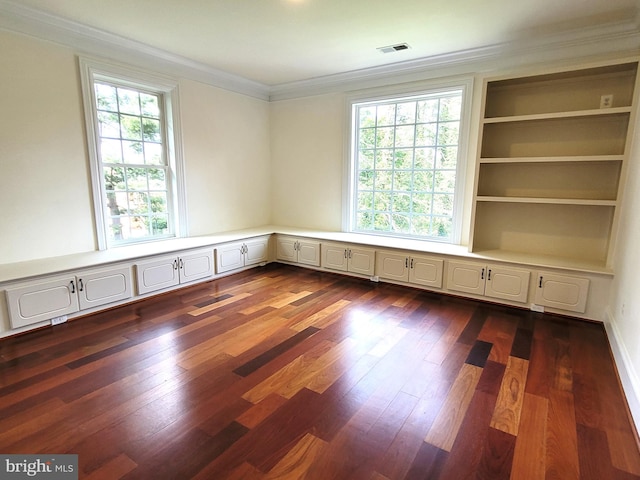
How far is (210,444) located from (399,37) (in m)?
3.70

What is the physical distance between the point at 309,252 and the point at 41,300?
3003 mm

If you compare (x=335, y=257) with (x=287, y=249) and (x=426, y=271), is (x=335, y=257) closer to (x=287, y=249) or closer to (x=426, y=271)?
(x=287, y=249)

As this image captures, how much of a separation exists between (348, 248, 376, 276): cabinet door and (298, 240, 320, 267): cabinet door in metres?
0.51

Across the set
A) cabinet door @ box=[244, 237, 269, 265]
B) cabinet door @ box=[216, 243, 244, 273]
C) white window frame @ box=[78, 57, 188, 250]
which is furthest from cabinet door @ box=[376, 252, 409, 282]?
white window frame @ box=[78, 57, 188, 250]

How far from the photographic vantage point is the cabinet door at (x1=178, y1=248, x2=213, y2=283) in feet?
13.2

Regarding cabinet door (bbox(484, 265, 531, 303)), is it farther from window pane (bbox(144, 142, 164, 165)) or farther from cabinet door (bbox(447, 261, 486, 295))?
window pane (bbox(144, 142, 164, 165))

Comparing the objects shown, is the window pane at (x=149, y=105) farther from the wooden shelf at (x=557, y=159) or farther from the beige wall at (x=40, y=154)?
the wooden shelf at (x=557, y=159)

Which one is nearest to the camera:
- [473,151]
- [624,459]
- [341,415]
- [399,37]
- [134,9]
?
[624,459]

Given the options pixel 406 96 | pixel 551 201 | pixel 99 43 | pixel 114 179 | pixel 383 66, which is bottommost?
pixel 551 201

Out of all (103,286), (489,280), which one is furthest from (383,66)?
(103,286)

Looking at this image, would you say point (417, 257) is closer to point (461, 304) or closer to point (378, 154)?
point (461, 304)

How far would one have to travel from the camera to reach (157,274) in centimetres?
376

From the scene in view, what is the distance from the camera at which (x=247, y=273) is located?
15.8 feet

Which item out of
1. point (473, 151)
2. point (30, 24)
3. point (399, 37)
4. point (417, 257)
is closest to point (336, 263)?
point (417, 257)
